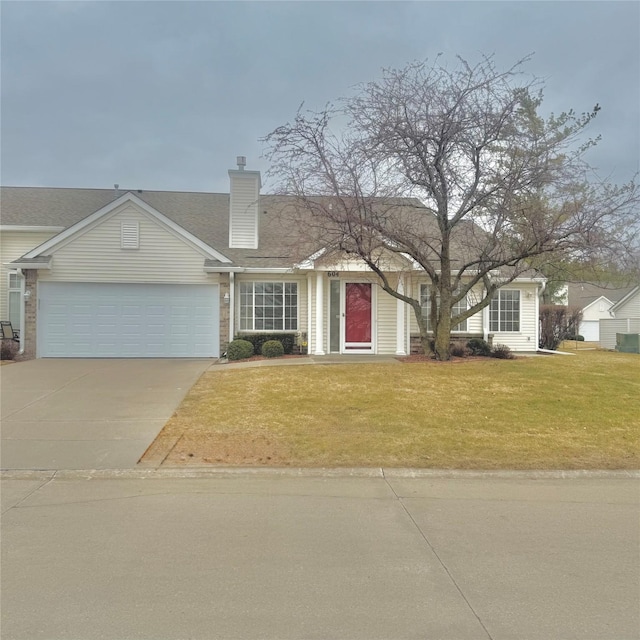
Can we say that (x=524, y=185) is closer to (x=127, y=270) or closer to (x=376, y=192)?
(x=376, y=192)

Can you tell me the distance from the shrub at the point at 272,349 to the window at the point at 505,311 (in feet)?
26.4

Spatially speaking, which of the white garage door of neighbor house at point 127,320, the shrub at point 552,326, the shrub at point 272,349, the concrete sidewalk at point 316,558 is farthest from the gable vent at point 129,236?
the shrub at point 552,326

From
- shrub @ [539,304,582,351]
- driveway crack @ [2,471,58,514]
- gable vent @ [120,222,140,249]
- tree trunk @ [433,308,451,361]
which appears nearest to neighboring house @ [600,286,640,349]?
shrub @ [539,304,582,351]

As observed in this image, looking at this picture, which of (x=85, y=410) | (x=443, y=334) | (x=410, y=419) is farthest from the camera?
(x=443, y=334)

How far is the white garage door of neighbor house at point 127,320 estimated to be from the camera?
52.5ft

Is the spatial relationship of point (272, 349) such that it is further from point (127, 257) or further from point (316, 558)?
point (316, 558)

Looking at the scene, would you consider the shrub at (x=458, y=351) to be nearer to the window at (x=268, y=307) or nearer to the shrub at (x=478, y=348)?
the shrub at (x=478, y=348)

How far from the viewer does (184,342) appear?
16391 millimetres

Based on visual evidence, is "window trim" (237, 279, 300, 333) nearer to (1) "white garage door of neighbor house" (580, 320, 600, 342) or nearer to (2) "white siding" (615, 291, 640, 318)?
(2) "white siding" (615, 291, 640, 318)

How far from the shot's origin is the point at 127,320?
1625 centimetres

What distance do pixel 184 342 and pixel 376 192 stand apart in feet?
25.8

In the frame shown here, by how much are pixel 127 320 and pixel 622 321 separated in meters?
25.6

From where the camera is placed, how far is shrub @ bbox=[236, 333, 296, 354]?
53.5 ft

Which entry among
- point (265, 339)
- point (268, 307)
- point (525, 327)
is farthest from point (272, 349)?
point (525, 327)
